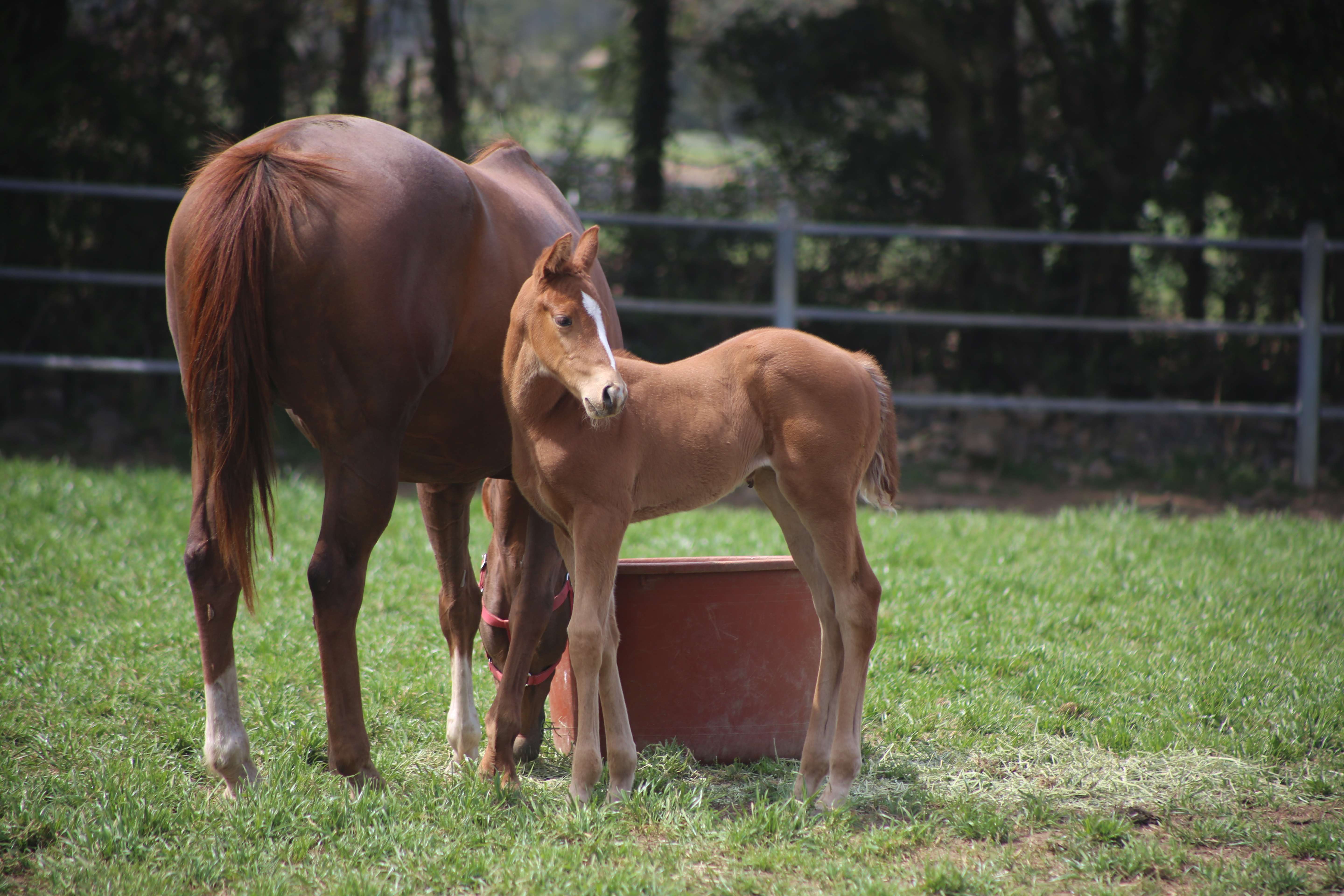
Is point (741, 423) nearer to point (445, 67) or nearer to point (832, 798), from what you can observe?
point (832, 798)

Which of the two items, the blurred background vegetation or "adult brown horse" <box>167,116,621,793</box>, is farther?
the blurred background vegetation

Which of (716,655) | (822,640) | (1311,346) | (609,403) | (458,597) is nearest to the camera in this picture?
(609,403)

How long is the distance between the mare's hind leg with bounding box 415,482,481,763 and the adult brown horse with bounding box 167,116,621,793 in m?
0.42

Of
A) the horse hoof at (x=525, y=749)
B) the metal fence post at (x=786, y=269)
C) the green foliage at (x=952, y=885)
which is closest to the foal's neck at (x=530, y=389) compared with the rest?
the horse hoof at (x=525, y=749)

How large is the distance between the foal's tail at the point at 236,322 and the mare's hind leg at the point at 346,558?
16cm

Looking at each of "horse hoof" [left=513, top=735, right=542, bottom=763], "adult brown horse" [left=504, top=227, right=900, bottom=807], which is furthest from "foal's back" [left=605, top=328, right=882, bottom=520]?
"horse hoof" [left=513, top=735, right=542, bottom=763]

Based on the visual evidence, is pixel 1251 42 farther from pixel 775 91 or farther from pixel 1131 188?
pixel 775 91

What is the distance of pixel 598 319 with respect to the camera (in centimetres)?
257

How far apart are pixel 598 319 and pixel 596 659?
34.5 inches

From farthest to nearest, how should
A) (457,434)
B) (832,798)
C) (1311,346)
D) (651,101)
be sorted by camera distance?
(651,101)
(1311,346)
(457,434)
(832,798)

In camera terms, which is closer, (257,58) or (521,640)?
(521,640)

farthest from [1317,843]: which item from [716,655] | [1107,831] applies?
[716,655]

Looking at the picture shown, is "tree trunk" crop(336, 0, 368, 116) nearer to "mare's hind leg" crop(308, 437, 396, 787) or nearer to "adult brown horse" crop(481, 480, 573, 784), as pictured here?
"adult brown horse" crop(481, 480, 573, 784)

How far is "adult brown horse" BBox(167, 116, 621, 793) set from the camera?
8.59 ft
